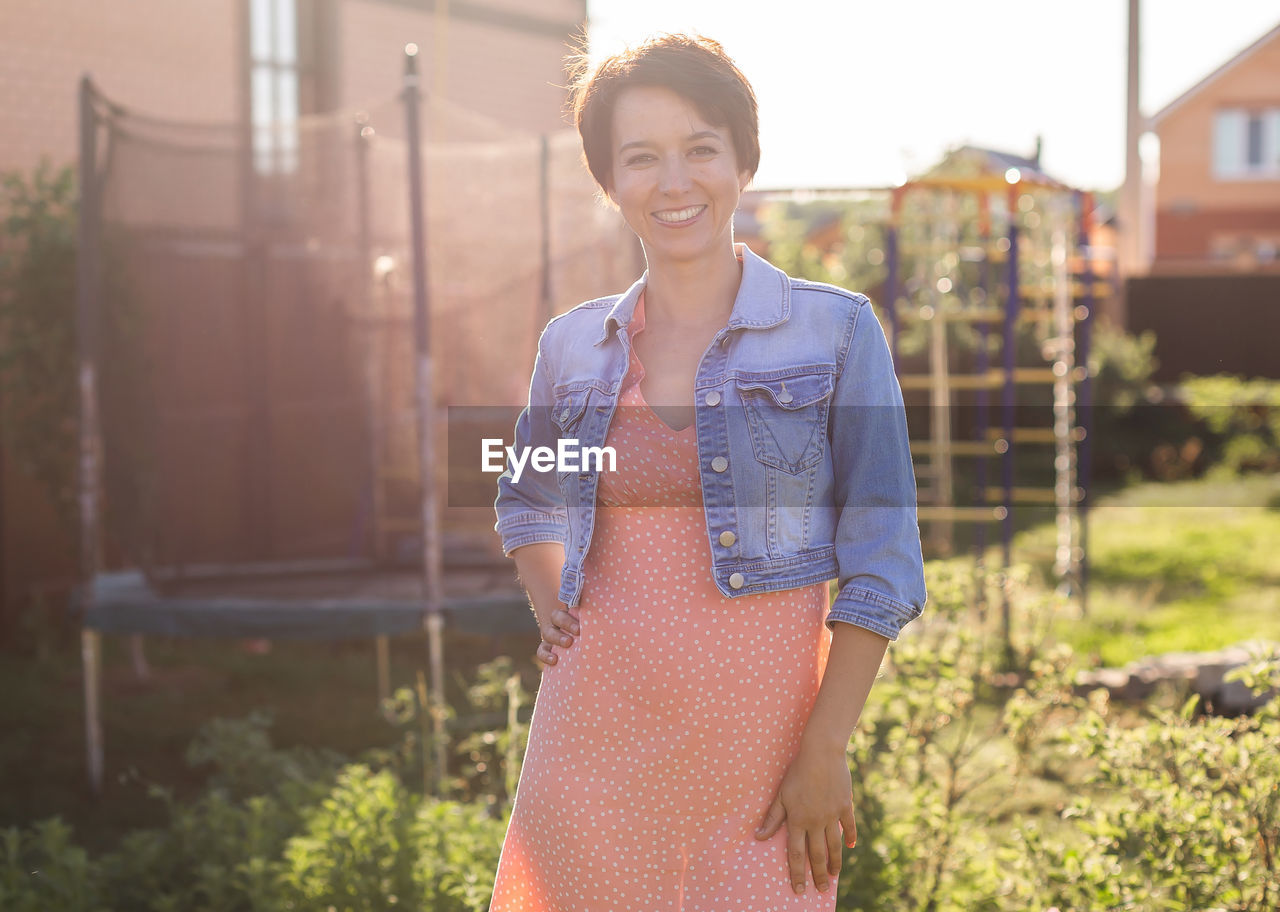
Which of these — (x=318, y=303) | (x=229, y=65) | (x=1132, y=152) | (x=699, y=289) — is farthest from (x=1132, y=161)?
(x=699, y=289)

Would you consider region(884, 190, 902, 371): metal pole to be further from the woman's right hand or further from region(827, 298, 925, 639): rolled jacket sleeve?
region(827, 298, 925, 639): rolled jacket sleeve

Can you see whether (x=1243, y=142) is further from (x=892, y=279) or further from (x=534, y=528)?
(x=534, y=528)

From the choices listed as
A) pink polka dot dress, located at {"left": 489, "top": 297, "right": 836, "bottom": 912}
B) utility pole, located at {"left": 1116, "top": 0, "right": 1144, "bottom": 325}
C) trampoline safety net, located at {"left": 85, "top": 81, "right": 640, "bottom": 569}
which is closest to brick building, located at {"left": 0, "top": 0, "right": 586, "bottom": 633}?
trampoline safety net, located at {"left": 85, "top": 81, "right": 640, "bottom": 569}

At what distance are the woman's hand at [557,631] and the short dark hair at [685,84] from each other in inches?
26.3

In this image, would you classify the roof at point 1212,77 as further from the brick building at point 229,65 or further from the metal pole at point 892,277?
the metal pole at point 892,277

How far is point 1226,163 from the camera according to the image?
1150 inches

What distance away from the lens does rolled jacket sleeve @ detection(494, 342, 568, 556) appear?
206 centimetres

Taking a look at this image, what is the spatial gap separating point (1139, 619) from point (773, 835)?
600 cm

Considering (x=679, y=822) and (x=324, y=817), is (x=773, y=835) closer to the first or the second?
(x=679, y=822)

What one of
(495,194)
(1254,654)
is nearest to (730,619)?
(1254,654)

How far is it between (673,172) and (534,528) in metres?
0.62

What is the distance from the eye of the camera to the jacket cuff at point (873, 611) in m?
1.68

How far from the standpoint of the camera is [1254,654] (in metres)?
3.00

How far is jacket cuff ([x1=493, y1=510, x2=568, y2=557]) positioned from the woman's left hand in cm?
56
